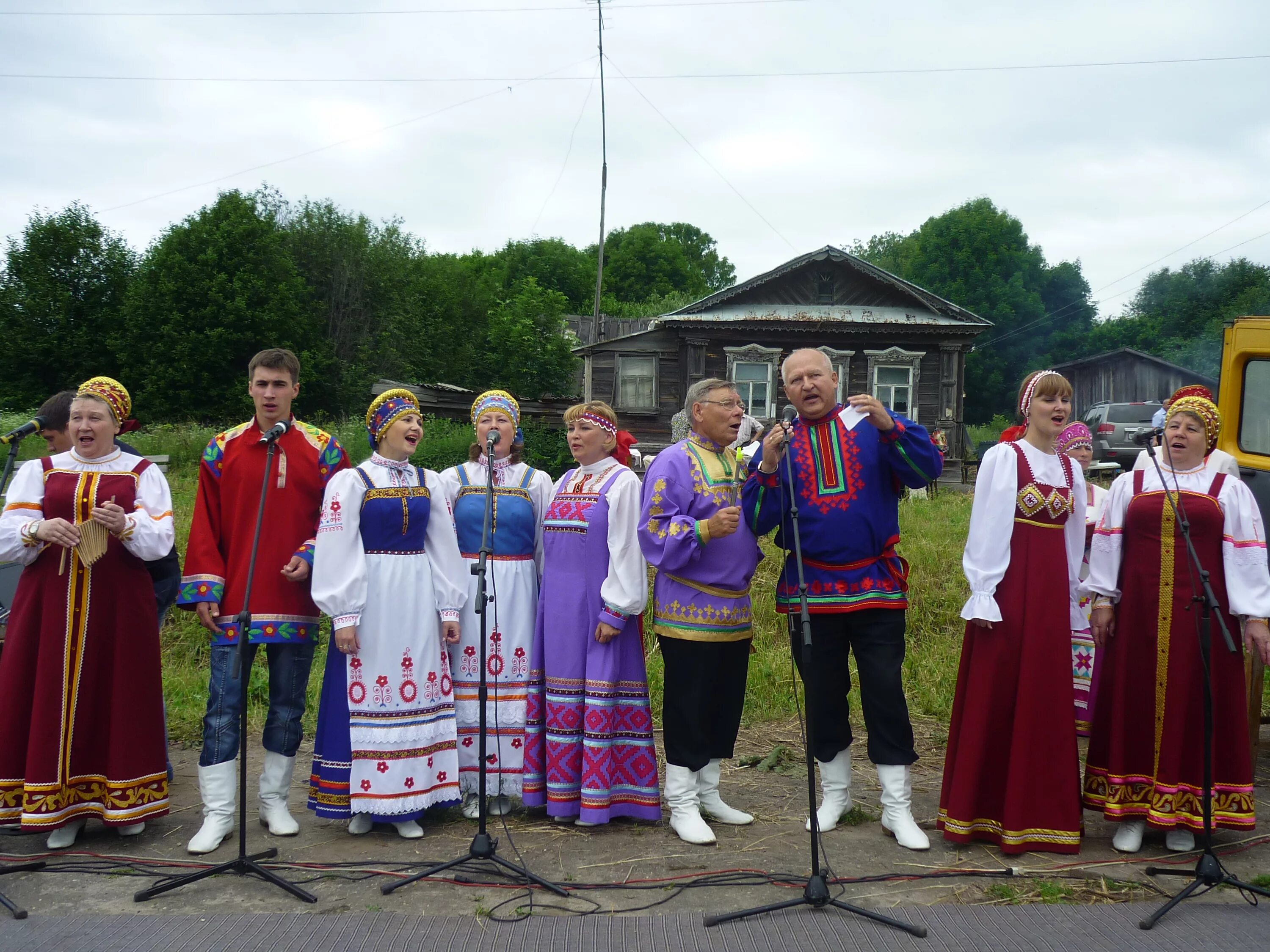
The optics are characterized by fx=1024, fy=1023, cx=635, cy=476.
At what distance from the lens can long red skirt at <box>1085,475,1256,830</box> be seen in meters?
4.35

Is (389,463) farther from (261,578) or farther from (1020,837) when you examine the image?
(1020,837)

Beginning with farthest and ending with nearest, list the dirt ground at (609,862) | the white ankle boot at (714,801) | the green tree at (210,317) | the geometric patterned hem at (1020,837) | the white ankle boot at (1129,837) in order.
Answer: the green tree at (210,317)
the white ankle boot at (714,801)
the white ankle boot at (1129,837)
the geometric patterned hem at (1020,837)
the dirt ground at (609,862)

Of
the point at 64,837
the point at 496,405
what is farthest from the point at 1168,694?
the point at 64,837

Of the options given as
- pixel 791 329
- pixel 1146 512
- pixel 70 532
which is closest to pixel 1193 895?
pixel 1146 512

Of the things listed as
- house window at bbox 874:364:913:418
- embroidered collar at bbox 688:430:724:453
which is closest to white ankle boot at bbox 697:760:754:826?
embroidered collar at bbox 688:430:724:453

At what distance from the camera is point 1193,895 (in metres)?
3.87

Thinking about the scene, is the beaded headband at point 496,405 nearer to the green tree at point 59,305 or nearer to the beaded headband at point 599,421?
the beaded headband at point 599,421

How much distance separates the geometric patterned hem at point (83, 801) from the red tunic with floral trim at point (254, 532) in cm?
74

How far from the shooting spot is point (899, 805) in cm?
452

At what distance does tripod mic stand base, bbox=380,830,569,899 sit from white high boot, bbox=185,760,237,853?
0.99m

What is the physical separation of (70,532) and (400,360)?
36.0 meters

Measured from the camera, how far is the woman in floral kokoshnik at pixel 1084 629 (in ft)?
18.4

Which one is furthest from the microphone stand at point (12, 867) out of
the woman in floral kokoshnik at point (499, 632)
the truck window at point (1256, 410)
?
the truck window at point (1256, 410)

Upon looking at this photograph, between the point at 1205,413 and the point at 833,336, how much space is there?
18.9 meters
